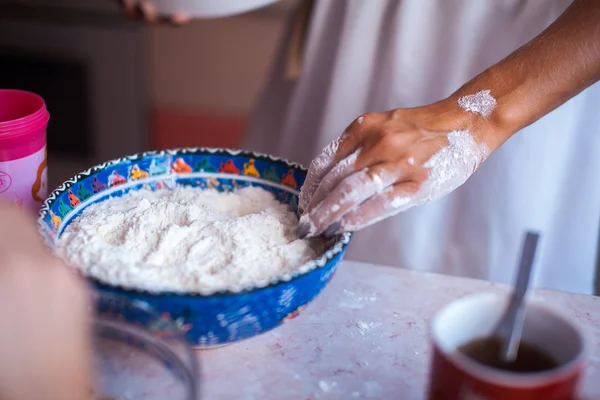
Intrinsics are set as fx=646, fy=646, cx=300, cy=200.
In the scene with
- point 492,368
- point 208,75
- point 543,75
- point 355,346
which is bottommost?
point 208,75

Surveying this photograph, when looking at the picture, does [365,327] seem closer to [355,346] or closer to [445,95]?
[355,346]

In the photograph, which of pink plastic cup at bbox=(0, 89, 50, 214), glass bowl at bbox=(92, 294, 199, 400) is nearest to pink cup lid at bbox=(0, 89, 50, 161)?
pink plastic cup at bbox=(0, 89, 50, 214)

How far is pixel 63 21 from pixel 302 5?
1329mm

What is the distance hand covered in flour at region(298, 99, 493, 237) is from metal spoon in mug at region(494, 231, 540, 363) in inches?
7.8

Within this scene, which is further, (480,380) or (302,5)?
(302,5)

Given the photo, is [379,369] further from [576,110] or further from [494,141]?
[576,110]

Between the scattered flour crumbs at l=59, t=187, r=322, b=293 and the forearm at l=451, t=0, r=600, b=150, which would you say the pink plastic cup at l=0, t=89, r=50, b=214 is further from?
the forearm at l=451, t=0, r=600, b=150

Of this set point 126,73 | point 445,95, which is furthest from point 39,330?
point 126,73

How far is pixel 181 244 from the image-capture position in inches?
26.5

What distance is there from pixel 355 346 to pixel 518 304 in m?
0.23

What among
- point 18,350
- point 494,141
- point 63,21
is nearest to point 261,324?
point 18,350

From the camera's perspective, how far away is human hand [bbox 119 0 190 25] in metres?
1.05

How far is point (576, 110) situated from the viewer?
104 centimetres

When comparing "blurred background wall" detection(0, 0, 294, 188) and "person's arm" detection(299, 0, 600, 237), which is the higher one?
"person's arm" detection(299, 0, 600, 237)
